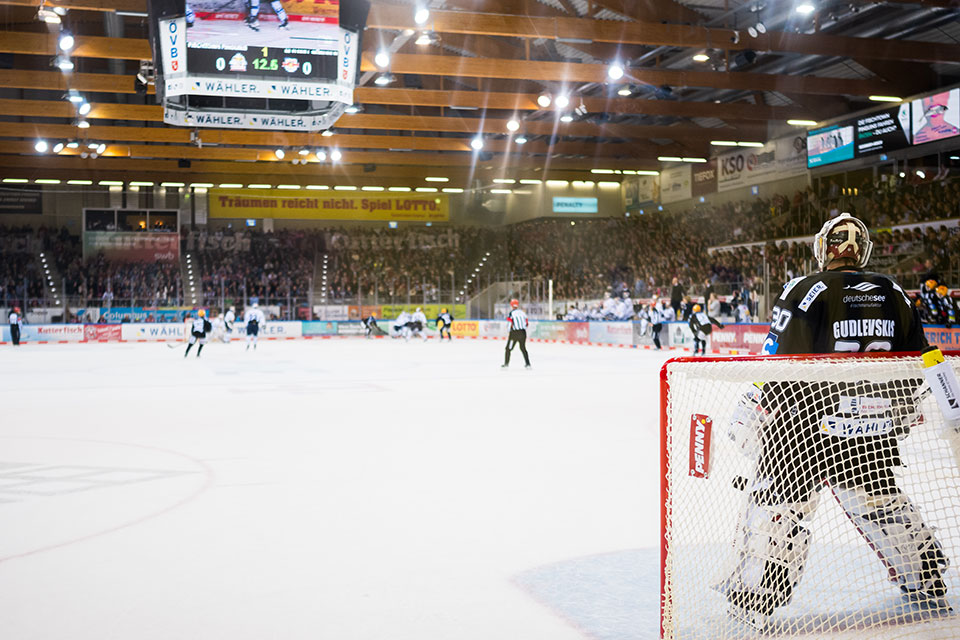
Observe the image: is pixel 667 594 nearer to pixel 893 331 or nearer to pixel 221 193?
pixel 893 331

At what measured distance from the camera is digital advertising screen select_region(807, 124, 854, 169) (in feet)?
74.3

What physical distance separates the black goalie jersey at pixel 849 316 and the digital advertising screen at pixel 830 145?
21015 mm

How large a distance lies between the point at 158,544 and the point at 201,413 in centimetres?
610

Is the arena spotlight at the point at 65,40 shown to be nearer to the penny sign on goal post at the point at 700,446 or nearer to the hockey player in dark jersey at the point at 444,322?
the penny sign on goal post at the point at 700,446

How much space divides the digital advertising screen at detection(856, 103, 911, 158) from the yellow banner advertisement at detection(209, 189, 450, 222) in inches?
1024

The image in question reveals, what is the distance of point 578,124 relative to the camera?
2573cm

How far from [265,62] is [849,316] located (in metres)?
7.90

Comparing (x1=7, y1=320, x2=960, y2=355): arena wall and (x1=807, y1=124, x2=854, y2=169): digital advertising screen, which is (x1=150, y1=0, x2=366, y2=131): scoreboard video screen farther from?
(x1=807, y1=124, x2=854, y2=169): digital advertising screen

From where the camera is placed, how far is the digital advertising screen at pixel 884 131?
2078cm

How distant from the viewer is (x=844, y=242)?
3445 millimetres

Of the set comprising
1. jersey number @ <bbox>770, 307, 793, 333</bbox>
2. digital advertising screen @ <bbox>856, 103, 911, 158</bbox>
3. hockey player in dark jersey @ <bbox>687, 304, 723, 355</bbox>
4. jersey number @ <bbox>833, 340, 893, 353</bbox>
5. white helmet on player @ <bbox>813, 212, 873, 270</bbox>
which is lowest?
hockey player in dark jersey @ <bbox>687, 304, 723, 355</bbox>

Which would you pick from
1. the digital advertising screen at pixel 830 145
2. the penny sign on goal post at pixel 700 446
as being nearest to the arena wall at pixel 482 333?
the digital advertising screen at pixel 830 145

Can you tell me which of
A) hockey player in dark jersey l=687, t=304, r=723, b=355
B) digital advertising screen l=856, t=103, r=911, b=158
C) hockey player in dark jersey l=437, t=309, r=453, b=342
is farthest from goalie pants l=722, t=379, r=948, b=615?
hockey player in dark jersey l=437, t=309, r=453, b=342

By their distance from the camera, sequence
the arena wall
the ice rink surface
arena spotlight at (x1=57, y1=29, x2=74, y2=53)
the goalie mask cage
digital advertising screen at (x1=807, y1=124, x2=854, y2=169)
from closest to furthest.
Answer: the goalie mask cage → the ice rink surface → arena spotlight at (x1=57, y1=29, x2=74, y2=53) → digital advertising screen at (x1=807, y1=124, x2=854, y2=169) → the arena wall
